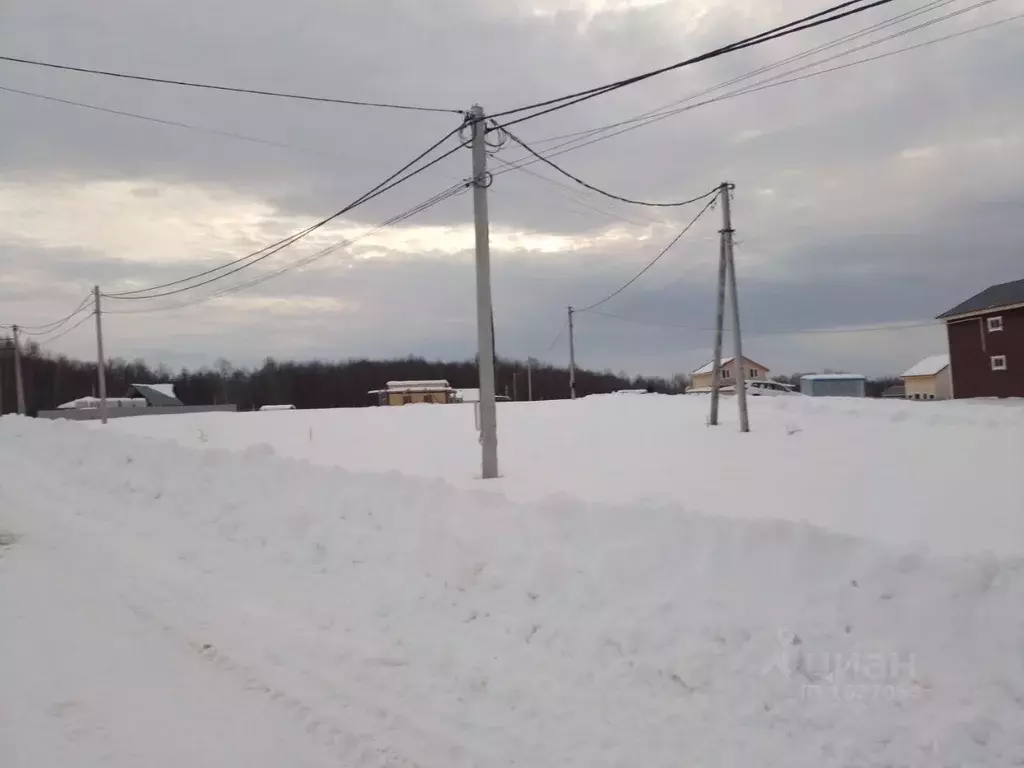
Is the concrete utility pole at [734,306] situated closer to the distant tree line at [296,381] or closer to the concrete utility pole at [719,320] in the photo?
the concrete utility pole at [719,320]

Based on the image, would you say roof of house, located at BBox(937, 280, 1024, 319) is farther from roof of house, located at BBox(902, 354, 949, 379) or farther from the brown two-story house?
roof of house, located at BBox(902, 354, 949, 379)

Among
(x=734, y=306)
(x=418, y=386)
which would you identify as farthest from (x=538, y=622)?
(x=418, y=386)

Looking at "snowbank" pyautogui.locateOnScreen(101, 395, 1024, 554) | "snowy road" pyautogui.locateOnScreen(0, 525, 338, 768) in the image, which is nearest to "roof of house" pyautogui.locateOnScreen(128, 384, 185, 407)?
"snowbank" pyautogui.locateOnScreen(101, 395, 1024, 554)

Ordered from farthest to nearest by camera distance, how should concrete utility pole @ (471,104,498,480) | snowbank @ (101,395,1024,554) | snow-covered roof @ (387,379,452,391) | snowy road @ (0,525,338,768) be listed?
snow-covered roof @ (387,379,452,391) < concrete utility pole @ (471,104,498,480) < snowbank @ (101,395,1024,554) < snowy road @ (0,525,338,768)

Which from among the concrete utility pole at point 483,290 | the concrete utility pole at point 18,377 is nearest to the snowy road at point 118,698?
the concrete utility pole at point 483,290

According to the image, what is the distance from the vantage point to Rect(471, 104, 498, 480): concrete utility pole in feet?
40.8

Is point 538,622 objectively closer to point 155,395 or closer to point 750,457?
point 750,457

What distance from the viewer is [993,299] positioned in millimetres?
35875

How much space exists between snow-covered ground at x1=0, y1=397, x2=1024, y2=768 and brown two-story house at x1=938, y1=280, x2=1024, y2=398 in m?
26.1

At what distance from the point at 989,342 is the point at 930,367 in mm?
25822

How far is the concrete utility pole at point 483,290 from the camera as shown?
40.8 ft

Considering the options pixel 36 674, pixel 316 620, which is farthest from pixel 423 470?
pixel 36 674

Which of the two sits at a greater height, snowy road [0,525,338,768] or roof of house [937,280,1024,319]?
roof of house [937,280,1024,319]

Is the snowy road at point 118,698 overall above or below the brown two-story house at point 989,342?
below
